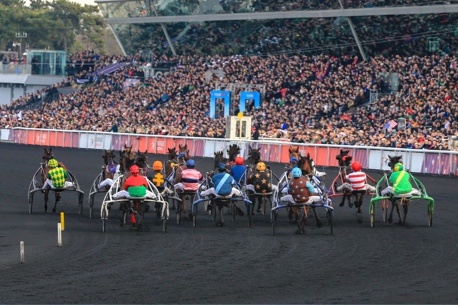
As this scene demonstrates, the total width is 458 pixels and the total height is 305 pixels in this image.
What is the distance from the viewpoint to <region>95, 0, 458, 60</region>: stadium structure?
51.9 metres

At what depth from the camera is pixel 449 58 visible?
162 ft

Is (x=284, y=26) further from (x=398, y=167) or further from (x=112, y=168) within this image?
(x=398, y=167)

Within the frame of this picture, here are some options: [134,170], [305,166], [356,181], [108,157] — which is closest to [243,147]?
[108,157]

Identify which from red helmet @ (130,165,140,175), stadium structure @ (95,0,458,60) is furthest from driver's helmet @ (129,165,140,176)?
stadium structure @ (95,0,458,60)

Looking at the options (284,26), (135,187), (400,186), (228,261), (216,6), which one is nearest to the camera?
(228,261)

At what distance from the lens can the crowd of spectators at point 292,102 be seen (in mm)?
44125

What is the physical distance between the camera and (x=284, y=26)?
59.2 metres

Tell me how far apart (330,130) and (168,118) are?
14.1m

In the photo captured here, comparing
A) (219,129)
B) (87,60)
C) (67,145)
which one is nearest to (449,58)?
(219,129)

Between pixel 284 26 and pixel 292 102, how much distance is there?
829cm

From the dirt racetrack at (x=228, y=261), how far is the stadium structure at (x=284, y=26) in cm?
2786

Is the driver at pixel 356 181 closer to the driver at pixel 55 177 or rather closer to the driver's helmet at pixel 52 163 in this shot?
the driver at pixel 55 177

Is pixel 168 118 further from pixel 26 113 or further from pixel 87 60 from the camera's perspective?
pixel 87 60

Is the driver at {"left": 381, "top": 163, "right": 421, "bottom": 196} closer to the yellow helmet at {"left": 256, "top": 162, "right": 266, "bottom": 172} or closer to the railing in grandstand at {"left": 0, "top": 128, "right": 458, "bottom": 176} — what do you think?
the yellow helmet at {"left": 256, "top": 162, "right": 266, "bottom": 172}
